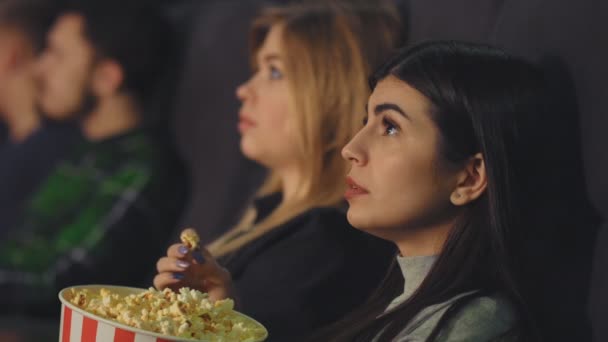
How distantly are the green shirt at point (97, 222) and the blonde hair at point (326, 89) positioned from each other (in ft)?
1.57

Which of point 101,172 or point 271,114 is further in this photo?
point 101,172

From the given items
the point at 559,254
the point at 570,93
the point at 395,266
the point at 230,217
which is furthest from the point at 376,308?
the point at 230,217

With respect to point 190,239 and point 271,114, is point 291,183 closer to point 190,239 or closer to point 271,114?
point 271,114

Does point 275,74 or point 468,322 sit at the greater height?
point 275,74

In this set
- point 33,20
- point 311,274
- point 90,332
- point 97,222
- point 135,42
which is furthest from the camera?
point 33,20

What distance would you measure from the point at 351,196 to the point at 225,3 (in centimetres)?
121

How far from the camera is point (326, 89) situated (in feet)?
4.94

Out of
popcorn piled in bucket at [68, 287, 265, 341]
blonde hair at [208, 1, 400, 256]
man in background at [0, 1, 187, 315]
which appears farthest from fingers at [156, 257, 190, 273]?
man in background at [0, 1, 187, 315]

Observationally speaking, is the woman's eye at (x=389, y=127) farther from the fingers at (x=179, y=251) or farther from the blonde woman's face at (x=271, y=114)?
the blonde woman's face at (x=271, y=114)

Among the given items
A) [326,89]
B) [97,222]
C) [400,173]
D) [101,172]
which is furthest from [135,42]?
[400,173]

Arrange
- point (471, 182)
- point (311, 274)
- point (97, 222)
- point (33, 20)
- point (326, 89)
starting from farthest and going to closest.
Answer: point (33, 20) < point (97, 222) < point (326, 89) < point (311, 274) < point (471, 182)

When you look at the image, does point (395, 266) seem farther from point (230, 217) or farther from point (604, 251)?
point (230, 217)

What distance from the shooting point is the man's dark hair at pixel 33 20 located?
91.8 inches

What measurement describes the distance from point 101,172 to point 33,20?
495 mm
